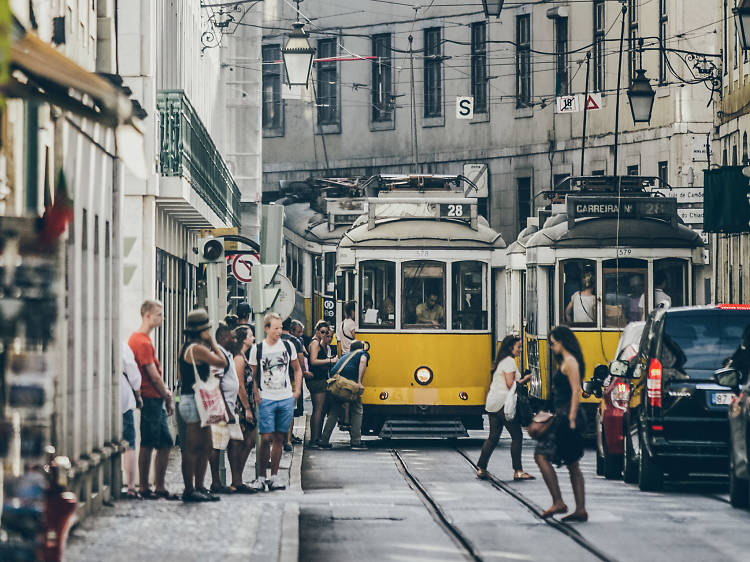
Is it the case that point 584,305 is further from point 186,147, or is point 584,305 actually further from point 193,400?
point 193,400

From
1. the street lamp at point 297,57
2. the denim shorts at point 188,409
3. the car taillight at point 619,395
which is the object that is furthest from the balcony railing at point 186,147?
the denim shorts at point 188,409

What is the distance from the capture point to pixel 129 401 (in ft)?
55.9

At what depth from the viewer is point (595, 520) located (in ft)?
50.6

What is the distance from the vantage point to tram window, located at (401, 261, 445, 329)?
2622cm

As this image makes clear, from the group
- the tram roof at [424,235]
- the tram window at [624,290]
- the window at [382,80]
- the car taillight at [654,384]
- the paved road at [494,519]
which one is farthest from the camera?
the window at [382,80]

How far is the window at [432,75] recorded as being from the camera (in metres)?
57.9

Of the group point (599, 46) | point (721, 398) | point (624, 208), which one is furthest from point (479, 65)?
point (721, 398)

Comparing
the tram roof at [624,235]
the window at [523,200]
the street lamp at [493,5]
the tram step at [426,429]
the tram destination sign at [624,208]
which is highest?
the street lamp at [493,5]

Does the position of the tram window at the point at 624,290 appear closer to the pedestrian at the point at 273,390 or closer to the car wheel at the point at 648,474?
the car wheel at the point at 648,474

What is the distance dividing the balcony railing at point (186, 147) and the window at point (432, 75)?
26919 millimetres

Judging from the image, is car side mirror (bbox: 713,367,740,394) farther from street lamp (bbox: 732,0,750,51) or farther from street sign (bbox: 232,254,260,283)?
street sign (bbox: 232,254,260,283)

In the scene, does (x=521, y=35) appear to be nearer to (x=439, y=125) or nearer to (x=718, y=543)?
(x=439, y=125)

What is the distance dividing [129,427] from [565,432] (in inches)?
153

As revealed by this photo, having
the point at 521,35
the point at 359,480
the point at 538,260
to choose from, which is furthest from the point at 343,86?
the point at 359,480
